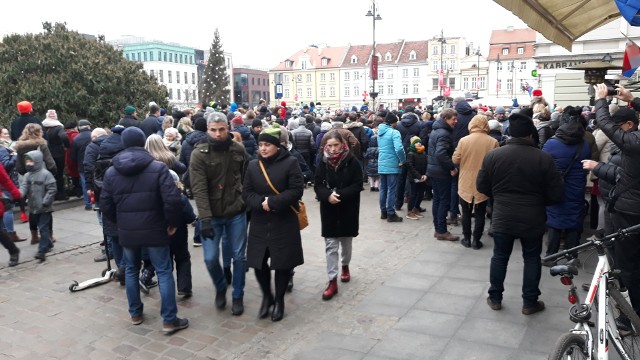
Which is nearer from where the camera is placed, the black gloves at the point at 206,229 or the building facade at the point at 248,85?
the black gloves at the point at 206,229

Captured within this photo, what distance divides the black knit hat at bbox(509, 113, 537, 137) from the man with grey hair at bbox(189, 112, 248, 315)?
2.78m

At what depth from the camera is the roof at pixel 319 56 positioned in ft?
282

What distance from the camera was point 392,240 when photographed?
7711 millimetres

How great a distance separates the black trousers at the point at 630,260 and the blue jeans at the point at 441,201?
3.42m

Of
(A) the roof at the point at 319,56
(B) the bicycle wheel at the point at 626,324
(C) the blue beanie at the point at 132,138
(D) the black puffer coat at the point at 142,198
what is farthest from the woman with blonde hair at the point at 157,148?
(A) the roof at the point at 319,56

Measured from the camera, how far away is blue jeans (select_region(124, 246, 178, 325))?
4.73m

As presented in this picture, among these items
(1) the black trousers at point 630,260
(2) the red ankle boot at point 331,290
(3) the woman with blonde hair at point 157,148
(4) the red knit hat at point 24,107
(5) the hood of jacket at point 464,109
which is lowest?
(2) the red ankle boot at point 331,290

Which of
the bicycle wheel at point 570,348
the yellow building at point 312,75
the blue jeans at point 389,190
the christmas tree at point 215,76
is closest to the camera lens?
the bicycle wheel at point 570,348

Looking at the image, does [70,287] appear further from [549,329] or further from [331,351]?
[549,329]

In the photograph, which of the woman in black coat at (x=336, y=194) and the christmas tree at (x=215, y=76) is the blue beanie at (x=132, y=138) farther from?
the christmas tree at (x=215, y=76)

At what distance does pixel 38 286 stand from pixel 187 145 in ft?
9.43

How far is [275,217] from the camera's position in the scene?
4781 mm

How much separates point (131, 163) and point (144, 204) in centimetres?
40

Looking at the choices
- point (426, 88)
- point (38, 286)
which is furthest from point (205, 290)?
point (426, 88)
